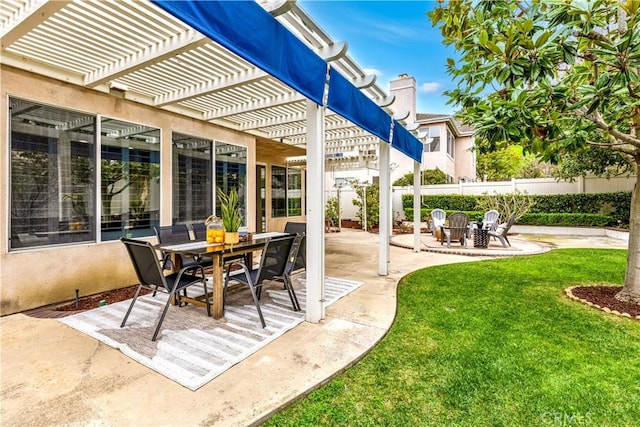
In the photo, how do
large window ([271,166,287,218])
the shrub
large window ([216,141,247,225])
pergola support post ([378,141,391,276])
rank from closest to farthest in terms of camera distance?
1. pergola support post ([378,141,391,276])
2. large window ([216,141,247,225])
3. large window ([271,166,287,218])
4. the shrub

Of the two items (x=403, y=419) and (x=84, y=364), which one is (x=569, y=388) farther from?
(x=84, y=364)

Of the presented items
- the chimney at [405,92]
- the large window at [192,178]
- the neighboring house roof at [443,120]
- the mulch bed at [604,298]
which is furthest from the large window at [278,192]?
the chimney at [405,92]

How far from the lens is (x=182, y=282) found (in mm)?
3650

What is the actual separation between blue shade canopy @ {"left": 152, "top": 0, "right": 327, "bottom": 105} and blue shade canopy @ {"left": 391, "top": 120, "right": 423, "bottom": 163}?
289 cm

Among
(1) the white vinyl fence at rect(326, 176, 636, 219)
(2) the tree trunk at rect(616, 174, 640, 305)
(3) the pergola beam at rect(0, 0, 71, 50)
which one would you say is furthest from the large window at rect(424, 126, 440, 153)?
(3) the pergola beam at rect(0, 0, 71, 50)

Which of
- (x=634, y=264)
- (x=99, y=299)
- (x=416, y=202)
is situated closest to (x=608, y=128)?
(x=634, y=264)

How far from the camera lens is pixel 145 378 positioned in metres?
A: 2.57

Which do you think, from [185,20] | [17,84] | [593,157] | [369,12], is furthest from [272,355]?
[593,157]

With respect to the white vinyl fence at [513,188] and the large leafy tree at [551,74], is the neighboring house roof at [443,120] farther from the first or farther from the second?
the large leafy tree at [551,74]

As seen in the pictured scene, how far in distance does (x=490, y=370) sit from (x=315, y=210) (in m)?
2.24

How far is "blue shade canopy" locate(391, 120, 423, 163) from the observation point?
617 centimetres

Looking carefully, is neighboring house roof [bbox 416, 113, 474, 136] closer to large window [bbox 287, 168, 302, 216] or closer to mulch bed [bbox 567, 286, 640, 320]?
large window [bbox 287, 168, 302, 216]

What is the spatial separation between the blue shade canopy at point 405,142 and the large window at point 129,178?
4.36 metres

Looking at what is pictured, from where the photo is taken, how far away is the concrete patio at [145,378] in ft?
7.04
